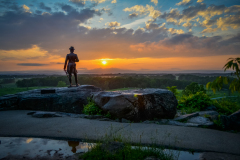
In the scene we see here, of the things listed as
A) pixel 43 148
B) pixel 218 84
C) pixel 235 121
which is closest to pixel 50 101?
pixel 43 148

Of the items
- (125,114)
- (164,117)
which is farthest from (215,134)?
(125,114)

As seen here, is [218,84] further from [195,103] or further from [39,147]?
[195,103]

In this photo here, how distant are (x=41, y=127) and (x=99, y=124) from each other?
7.35 ft

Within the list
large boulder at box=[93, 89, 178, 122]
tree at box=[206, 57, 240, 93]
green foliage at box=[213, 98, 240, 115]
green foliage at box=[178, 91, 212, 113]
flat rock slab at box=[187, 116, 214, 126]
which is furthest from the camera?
green foliage at box=[178, 91, 212, 113]

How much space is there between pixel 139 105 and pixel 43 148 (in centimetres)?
449

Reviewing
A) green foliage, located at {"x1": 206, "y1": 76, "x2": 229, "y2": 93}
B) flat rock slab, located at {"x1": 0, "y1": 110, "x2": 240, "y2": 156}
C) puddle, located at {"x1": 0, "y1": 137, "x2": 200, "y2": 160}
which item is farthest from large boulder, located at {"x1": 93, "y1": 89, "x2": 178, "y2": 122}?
green foliage, located at {"x1": 206, "y1": 76, "x2": 229, "y2": 93}

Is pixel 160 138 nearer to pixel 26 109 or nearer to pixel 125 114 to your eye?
pixel 125 114

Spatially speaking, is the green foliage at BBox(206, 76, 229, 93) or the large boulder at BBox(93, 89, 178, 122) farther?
the large boulder at BBox(93, 89, 178, 122)

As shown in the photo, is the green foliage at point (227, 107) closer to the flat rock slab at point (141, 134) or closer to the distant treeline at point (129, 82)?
the flat rock slab at point (141, 134)

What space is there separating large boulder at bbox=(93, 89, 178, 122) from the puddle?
289 centimetres

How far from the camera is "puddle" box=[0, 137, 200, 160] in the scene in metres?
3.74

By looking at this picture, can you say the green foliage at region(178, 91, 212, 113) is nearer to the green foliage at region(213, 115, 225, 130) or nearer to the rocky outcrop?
the green foliage at region(213, 115, 225, 130)

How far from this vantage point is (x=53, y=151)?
390cm

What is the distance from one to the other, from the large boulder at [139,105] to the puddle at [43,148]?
2886 mm
